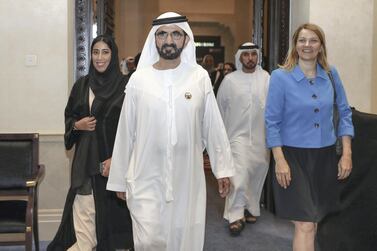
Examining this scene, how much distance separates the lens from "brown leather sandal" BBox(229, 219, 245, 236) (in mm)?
5008

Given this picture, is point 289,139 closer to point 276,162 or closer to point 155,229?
point 276,162

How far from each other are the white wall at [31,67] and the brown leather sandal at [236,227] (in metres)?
1.85

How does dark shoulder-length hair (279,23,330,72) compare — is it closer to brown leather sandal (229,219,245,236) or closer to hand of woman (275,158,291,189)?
hand of woman (275,158,291,189)

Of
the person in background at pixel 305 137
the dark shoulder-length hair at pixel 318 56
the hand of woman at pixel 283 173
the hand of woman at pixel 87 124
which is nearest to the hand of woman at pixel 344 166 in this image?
the person in background at pixel 305 137

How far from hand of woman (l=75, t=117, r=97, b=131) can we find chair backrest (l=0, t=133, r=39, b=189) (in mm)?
515

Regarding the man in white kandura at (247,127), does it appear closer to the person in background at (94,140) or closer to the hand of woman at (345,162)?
the person in background at (94,140)

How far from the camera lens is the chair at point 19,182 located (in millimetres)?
3787

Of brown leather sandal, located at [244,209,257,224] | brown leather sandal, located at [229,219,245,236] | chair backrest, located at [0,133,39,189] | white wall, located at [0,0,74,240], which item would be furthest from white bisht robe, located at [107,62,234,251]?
brown leather sandal, located at [244,209,257,224]

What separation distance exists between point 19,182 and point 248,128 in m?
2.28

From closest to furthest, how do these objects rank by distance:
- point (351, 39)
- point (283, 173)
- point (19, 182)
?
point (283, 173)
point (19, 182)
point (351, 39)

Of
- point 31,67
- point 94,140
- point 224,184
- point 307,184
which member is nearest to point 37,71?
point 31,67

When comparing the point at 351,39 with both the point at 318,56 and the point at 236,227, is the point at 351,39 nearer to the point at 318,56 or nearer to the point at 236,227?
the point at 318,56

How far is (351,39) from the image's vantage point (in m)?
4.93

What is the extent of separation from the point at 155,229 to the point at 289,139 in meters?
0.94
